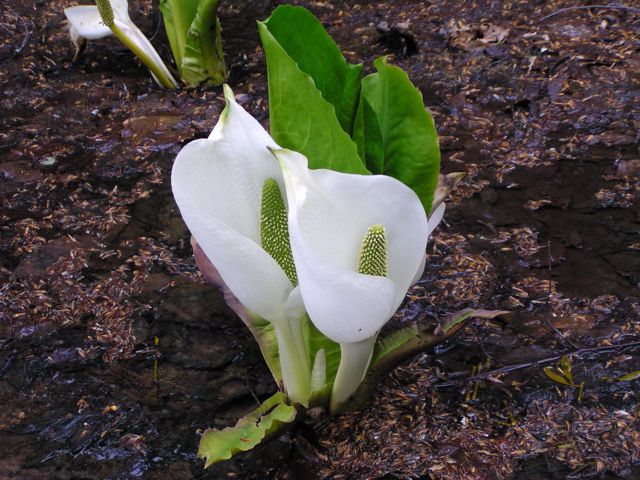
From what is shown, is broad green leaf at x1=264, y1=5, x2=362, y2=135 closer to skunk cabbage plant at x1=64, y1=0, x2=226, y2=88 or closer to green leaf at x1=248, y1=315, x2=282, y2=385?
green leaf at x1=248, y1=315, x2=282, y2=385

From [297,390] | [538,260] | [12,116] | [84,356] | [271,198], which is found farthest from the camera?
[12,116]

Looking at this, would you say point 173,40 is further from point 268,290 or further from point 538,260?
point 268,290

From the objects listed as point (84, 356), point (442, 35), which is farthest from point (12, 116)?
point (442, 35)

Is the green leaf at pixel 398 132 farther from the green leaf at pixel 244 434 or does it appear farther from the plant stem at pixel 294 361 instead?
the green leaf at pixel 244 434

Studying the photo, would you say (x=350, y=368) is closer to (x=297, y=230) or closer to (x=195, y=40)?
(x=297, y=230)

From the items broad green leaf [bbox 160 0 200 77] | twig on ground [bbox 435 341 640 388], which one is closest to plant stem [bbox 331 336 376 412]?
twig on ground [bbox 435 341 640 388]

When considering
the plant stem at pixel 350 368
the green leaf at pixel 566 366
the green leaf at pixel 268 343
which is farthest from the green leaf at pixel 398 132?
the green leaf at pixel 566 366
